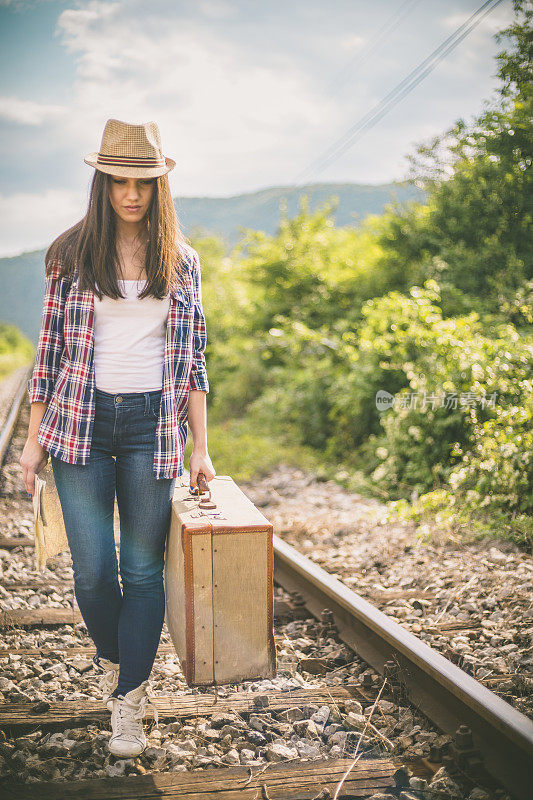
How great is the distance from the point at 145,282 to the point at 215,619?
1.23m

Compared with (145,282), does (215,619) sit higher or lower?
lower

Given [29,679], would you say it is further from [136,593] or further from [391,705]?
[391,705]

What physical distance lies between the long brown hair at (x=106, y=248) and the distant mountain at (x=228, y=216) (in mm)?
167

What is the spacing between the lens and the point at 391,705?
8.84 ft

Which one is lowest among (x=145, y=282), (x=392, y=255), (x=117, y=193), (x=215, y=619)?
(x=215, y=619)

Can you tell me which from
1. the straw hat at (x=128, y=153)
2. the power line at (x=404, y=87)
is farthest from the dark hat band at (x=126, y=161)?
the power line at (x=404, y=87)

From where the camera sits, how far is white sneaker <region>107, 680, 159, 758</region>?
90.6 inches

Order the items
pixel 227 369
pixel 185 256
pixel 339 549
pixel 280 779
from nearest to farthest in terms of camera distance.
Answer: pixel 280 779
pixel 185 256
pixel 339 549
pixel 227 369

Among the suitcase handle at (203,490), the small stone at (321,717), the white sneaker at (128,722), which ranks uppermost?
the suitcase handle at (203,490)

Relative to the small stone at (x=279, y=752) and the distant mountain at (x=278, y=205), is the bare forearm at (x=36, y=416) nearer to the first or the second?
the distant mountain at (x=278, y=205)

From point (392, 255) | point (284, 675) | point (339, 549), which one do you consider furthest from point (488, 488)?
point (392, 255)

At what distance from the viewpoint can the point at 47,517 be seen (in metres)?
2.53

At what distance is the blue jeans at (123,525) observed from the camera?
7.52ft

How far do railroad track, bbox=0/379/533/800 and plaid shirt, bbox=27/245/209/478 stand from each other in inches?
38.5
